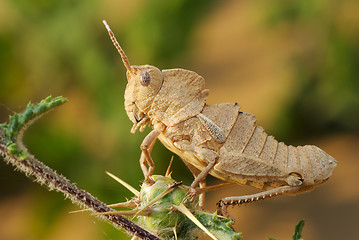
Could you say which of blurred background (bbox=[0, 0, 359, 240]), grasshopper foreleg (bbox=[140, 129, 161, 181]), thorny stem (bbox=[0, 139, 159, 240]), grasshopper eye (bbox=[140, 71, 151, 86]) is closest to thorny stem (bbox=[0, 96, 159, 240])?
thorny stem (bbox=[0, 139, 159, 240])

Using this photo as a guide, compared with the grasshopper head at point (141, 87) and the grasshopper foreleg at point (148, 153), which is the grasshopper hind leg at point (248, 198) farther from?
the grasshopper head at point (141, 87)

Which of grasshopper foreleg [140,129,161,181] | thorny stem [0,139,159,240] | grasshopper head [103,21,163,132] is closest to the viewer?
thorny stem [0,139,159,240]

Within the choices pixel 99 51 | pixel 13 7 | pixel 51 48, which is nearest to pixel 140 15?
pixel 99 51

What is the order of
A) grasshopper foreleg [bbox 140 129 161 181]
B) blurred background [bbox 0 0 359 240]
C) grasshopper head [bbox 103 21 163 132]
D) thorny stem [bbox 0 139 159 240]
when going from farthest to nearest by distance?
blurred background [bbox 0 0 359 240], grasshopper head [bbox 103 21 163 132], grasshopper foreleg [bbox 140 129 161 181], thorny stem [bbox 0 139 159 240]

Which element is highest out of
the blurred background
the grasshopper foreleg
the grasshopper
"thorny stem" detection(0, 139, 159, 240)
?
the blurred background

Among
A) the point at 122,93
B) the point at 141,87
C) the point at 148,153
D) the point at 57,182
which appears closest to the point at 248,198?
the point at 148,153

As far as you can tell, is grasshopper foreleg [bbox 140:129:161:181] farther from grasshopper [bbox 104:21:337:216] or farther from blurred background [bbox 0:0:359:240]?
blurred background [bbox 0:0:359:240]

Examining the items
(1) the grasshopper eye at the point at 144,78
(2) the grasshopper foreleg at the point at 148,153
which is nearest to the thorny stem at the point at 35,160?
(2) the grasshopper foreleg at the point at 148,153

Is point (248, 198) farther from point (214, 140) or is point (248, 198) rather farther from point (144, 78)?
point (144, 78)
